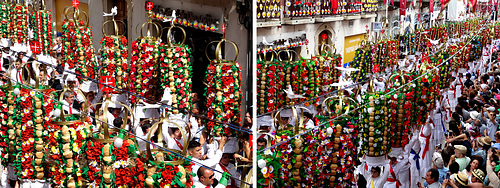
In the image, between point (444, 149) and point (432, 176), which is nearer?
point (432, 176)

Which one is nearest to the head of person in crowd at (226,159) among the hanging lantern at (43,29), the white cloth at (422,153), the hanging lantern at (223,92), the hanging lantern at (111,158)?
the hanging lantern at (223,92)

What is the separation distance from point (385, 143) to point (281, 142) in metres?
1.75

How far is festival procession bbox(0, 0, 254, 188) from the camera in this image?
3203mm

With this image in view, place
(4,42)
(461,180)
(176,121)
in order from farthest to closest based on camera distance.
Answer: (4,42)
(176,121)
(461,180)

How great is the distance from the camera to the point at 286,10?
8.34 ft

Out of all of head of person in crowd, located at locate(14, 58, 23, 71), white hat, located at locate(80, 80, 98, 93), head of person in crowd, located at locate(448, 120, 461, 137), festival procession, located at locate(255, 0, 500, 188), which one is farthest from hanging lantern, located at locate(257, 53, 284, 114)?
head of person in crowd, located at locate(448, 120, 461, 137)

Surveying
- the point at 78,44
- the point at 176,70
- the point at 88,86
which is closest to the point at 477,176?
the point at 176,70

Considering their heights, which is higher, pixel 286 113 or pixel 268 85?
pixel 268 85

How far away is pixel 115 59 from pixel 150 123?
2.32 ft

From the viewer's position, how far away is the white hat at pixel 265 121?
9.40 ft

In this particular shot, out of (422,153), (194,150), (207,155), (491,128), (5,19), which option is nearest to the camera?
(194,150)

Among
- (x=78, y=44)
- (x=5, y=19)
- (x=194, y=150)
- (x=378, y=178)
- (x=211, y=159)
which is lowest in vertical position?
(x=378, y=178)

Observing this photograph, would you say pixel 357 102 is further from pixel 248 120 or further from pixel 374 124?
pixel 248 120

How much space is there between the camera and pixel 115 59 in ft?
13.9
